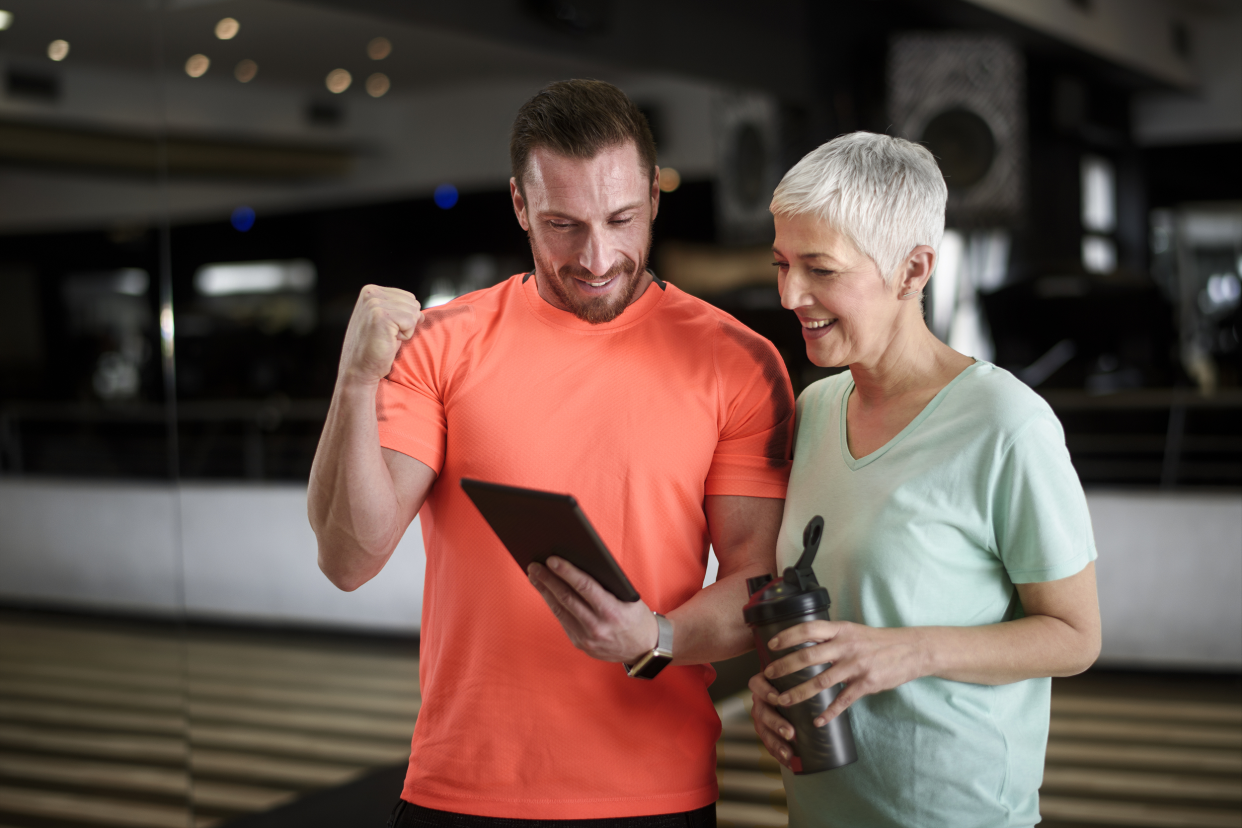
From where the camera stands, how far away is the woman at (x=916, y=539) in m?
1.12

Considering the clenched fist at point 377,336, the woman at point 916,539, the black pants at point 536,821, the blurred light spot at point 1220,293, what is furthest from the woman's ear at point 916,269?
the blurred light spot at point 1220,293

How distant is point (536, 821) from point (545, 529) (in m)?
0.41

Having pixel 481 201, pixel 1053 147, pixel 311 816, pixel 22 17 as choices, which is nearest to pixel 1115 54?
pixel 1053 147

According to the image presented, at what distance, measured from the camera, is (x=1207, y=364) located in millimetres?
3658

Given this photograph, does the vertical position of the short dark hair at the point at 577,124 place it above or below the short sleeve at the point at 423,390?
above

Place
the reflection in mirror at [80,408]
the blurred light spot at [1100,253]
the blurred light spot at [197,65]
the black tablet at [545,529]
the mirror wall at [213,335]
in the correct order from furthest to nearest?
the blurred light spot at [1100,253] < the blurred light spot at [197,65] < the mirror wall at [213,335] < the reflection in mirror at [80,408] < the black tablet at [545,529]

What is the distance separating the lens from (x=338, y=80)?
3.65 m

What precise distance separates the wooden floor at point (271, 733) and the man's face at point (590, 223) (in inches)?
73.0

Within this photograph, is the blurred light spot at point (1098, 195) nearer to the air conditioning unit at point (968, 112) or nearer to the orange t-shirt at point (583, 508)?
the air conditioning unit at point (968, 112)

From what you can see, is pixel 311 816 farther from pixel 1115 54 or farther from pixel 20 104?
pixel 1115 54

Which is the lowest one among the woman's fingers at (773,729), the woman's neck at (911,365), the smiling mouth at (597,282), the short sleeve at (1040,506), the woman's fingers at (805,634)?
the woman's fingers at (773,729)

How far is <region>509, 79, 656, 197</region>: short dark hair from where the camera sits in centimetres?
122

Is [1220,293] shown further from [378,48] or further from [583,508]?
[583,508]

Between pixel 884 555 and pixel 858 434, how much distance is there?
16 centimetres
